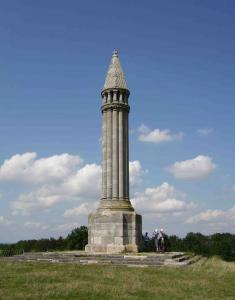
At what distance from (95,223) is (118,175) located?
4029 millimetres

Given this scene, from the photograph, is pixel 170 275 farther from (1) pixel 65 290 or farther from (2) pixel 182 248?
(2) pixel 182 248

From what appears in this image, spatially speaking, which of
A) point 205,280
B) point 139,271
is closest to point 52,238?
point 139,271

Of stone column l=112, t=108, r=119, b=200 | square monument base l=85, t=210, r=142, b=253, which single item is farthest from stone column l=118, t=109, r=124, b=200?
square monument base l=85, t=210, r=142, b=253

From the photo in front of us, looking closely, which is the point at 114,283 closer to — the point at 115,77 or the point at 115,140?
the point at 115,140

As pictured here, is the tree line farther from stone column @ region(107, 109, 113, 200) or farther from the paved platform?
the paved platform

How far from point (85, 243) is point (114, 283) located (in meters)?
22.5

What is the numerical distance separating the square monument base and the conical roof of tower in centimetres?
1001

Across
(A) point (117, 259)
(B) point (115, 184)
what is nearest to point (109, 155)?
(B) point (115, 184)

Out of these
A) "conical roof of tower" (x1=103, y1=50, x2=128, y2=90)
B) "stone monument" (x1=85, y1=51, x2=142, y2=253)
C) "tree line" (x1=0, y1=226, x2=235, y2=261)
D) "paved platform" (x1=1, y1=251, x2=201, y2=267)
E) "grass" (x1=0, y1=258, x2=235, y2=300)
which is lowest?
"grass" (x1=0, y1=258, x2=235, y2=300)

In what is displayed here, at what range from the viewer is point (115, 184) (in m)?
30.9

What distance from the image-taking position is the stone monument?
1156 inches

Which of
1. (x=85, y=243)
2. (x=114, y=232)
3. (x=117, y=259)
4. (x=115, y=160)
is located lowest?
(x=117, y=259)

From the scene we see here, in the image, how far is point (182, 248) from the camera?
38938 millimetres

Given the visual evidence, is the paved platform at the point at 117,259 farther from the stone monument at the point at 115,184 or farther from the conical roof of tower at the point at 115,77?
the conical roof of tower at the point at 115,77
